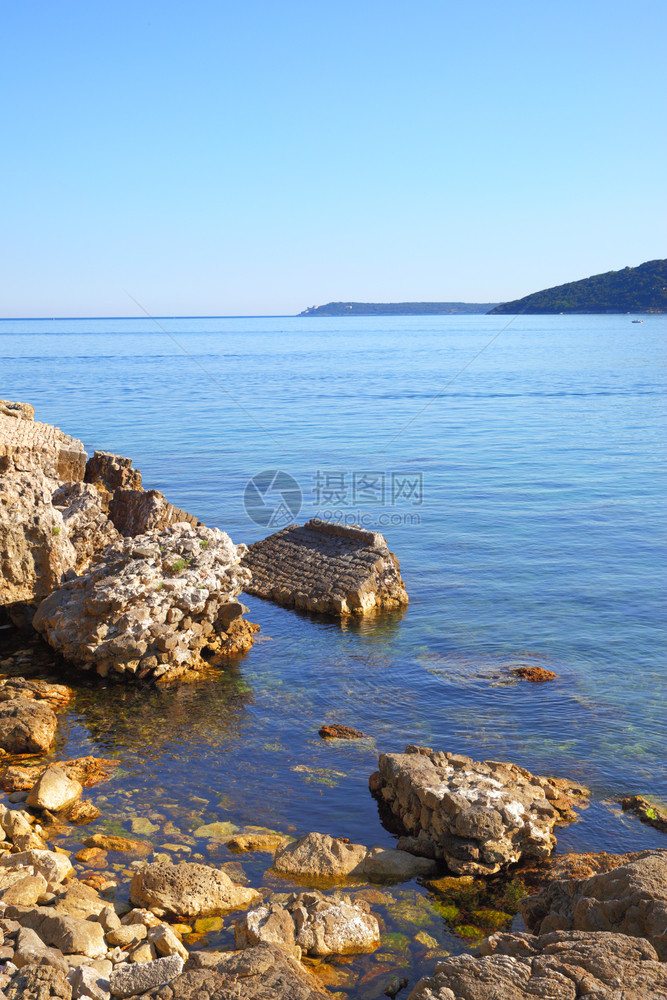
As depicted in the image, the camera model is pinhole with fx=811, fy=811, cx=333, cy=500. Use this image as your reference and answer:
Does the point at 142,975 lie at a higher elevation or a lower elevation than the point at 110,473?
lower

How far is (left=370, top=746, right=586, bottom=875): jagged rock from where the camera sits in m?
8.91

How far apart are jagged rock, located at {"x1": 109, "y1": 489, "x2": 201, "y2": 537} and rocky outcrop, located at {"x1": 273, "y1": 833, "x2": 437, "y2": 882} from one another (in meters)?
9.35

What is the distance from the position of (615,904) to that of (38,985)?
4.24 m

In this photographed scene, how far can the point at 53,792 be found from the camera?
9547 mm

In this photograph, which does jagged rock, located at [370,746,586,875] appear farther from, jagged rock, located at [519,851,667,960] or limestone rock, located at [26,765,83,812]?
limestone rock, located at [26,765,83,812]

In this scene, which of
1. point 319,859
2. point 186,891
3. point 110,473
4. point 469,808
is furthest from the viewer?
point 110,473

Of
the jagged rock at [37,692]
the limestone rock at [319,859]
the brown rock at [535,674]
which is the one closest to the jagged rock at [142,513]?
the jagged rock at [37,692]

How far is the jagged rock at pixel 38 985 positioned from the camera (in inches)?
214

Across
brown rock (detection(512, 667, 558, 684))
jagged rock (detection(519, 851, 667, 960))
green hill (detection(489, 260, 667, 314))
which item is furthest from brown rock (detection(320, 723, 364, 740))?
green hill (detection(489, 260, 667, 314))

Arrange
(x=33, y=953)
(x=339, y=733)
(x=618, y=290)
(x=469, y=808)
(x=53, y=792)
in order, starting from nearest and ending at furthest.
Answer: (x=33, y=953) < (x=469, y=808) < (x=53, y=792) < (x=339, y=733) < (x=618, y=290)

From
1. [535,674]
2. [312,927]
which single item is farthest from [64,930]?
[535,674]

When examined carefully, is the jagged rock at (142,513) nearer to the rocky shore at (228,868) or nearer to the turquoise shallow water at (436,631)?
the rocky shore at (228,868)

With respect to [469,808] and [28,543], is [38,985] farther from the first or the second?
[28,543]

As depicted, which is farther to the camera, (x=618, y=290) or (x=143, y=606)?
(x=618, y=290)
